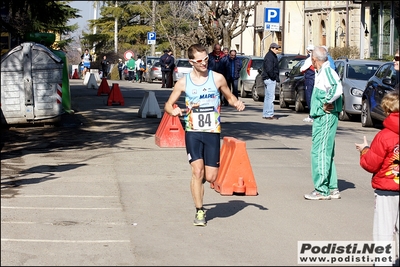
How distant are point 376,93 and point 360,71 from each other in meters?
3.34

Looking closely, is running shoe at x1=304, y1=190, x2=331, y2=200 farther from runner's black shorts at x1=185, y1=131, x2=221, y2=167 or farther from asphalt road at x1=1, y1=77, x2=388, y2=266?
runner's black shorts at x1=185, y1=131, x2=221, y2=167

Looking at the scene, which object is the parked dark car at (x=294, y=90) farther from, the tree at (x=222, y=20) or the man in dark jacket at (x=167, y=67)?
the tree at (x=222, y=20)

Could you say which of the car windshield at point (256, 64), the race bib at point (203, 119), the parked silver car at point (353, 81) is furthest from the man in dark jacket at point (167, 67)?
the race bib at point (203, 119)

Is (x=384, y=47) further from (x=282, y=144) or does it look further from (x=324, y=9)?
(x=282, y=144)

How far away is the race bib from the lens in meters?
8.64

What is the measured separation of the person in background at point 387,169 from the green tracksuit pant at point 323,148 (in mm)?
3683

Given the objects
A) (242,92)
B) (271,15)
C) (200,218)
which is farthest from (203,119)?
(271,15)

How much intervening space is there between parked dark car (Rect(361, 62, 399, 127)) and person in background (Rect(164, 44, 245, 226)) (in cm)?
1054

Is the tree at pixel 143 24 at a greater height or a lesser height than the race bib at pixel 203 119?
greater

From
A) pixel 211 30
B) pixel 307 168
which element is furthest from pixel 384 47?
pixel 307 168

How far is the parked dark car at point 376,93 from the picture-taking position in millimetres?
18781

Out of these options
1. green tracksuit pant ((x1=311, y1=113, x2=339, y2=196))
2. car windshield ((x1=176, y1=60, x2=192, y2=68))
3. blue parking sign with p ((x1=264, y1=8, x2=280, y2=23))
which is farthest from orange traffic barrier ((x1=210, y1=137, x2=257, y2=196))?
car windshield ((x1=176, y1=60, x2=192, y2=68))

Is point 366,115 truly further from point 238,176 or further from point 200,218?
point 200,218

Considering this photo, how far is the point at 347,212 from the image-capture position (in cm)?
975
